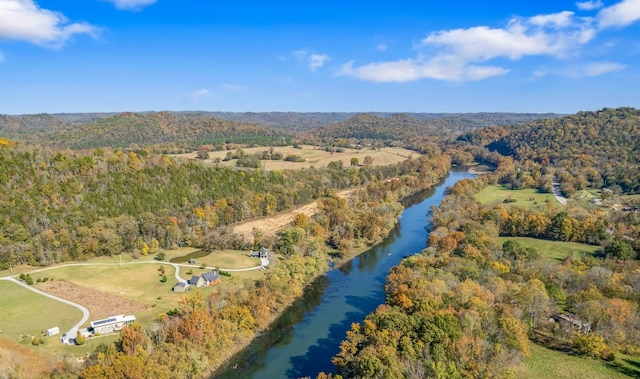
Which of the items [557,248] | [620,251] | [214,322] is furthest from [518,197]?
[214,322]

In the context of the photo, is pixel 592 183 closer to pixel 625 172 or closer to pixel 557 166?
pixel 625 172

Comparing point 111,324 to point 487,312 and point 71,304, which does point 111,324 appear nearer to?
point 71,304

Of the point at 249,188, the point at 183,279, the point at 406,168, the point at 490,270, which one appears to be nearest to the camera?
the point at 490,270

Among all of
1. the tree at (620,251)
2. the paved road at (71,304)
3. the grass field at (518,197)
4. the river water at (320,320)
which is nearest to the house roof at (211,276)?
the river water at (320,320)

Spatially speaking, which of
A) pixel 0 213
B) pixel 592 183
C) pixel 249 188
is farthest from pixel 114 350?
pixel 592 183

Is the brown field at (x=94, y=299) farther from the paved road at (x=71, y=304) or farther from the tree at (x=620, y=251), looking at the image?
the tree at (x=620, y=251)

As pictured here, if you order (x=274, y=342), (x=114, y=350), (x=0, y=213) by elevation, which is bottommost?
(x=274, y=342)

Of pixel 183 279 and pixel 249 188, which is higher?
pixel 249 188

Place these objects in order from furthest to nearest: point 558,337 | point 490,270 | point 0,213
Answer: point 0,213, point 490,270, point 558,337
